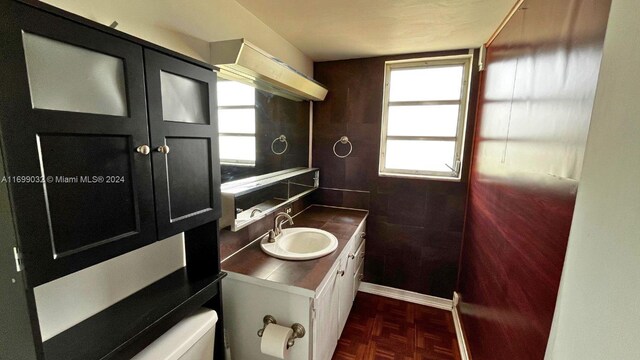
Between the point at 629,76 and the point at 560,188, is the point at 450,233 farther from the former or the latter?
the point at 629,76

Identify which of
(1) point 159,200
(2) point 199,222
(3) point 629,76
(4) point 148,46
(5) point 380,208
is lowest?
(5) point 380,208

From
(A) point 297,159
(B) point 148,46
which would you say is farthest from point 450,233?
(B) point 148,46

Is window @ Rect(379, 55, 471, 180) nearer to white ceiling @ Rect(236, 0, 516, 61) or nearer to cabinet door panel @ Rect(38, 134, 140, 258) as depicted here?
white ceiling @ Rect(236, 0, 516, 61)

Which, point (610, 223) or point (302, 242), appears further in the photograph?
point (302, 242)

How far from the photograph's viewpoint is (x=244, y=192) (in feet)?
4.83

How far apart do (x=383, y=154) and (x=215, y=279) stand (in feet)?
6.24

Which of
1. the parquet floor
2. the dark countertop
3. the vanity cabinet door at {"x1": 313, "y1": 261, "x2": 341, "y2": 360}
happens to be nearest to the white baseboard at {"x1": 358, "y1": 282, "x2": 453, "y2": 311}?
the parquet floor

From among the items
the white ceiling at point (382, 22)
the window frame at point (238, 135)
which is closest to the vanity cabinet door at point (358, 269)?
the window frame at point (238, 135)

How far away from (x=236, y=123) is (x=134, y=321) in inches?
44.9

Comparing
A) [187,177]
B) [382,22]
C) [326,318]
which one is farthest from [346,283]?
[382,22]

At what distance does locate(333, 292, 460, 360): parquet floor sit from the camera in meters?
1.92

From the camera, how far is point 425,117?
239cm

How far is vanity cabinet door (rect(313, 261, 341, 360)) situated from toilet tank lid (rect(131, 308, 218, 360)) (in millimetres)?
516

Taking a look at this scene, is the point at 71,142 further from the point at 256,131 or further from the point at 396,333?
the point at 396,333
